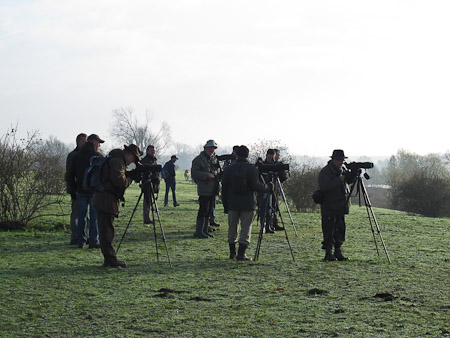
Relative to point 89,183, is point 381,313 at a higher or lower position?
lower

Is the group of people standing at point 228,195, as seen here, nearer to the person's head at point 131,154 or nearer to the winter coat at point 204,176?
the person's head at point 131,154

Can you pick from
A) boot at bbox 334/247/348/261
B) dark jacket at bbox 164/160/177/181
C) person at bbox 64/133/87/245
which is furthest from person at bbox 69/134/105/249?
dark jacket at bbox 164/160/177/181

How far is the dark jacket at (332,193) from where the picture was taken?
1110 centimetres

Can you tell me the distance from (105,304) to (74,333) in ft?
4.32

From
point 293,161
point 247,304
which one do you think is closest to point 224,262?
point 247,304

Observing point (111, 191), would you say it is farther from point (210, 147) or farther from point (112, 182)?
point (210, 147)

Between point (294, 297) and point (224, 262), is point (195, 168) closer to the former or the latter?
point (224, 262)

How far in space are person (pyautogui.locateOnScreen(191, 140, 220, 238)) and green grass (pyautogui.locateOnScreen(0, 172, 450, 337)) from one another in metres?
1.01

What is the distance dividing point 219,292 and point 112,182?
2804 millimetres

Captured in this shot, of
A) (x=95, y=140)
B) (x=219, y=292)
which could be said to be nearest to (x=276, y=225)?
(x=95, y=140)

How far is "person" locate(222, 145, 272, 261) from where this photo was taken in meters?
11.0

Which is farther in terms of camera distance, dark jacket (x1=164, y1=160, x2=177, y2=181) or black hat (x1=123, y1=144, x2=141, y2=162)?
dark jacket (x1=164, y1=160, x2=177, y2=181)

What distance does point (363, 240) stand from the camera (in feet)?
49.6

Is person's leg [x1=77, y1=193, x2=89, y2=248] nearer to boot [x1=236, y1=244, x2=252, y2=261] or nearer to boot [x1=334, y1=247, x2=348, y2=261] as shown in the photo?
boot [x1=236, y1=244, x2=252, y2=261]
